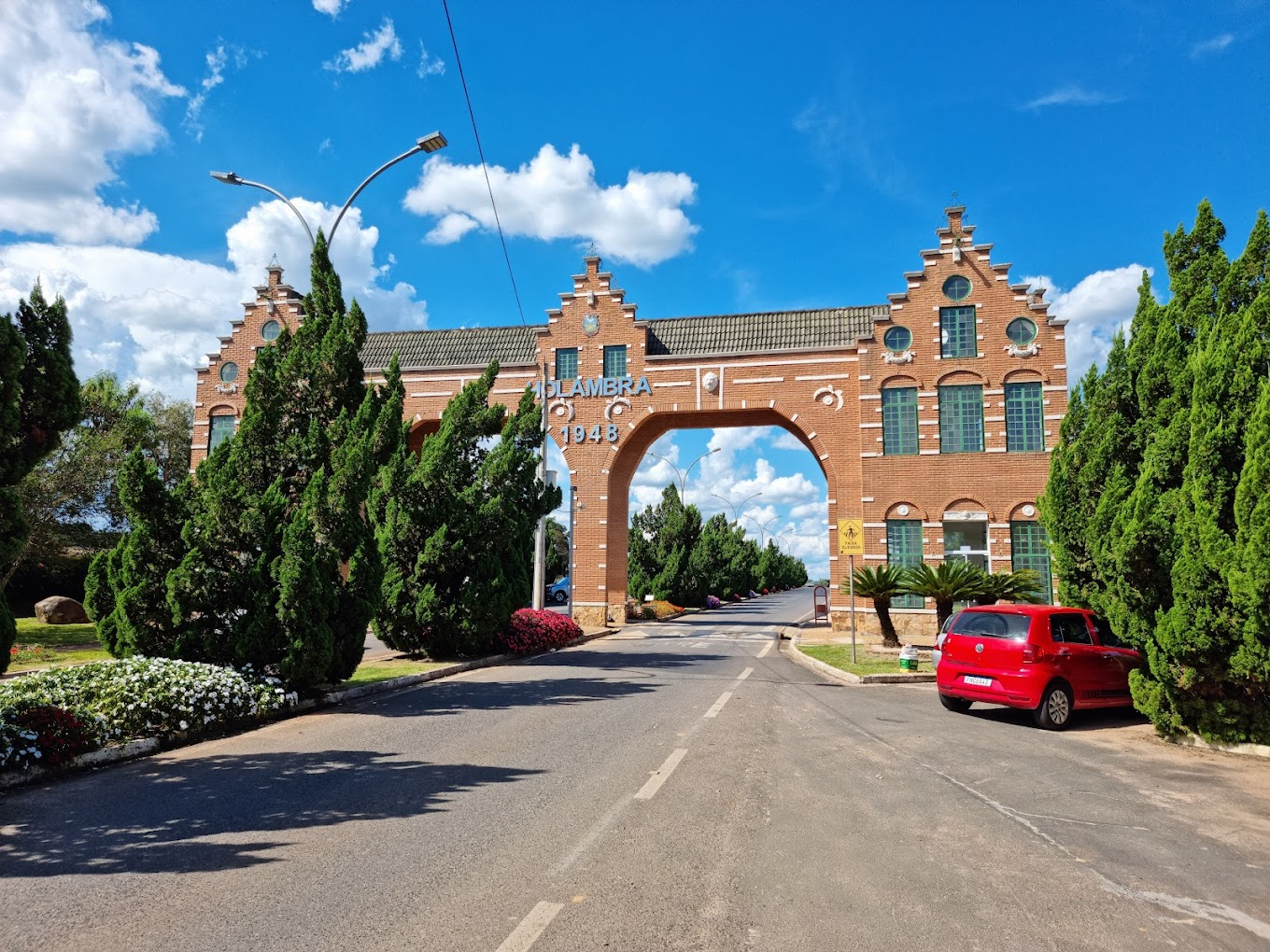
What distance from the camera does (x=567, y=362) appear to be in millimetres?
34594

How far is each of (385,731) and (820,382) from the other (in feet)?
81.7

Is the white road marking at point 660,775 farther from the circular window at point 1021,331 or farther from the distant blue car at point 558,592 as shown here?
the distant blue car at point 558,592

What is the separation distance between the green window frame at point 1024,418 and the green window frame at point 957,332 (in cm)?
187

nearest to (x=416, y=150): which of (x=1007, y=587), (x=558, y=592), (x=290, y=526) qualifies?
(x=290, y=526)

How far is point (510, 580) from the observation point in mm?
19125

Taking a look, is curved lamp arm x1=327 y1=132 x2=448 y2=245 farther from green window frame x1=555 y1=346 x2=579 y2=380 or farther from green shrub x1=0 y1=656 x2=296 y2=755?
green window frame x1=555 y1=346 x2=579 y2=380

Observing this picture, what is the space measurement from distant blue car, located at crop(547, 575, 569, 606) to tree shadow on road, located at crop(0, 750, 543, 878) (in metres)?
45.5

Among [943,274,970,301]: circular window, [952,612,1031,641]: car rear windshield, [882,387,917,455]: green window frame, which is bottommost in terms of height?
[952,612,1031,641]: car rear windshield

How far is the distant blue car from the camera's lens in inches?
2145

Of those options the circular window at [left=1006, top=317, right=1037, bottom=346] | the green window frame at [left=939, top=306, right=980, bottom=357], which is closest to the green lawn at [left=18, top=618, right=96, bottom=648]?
the green window frame at [left=939, top=306, right=980, bottom=357]

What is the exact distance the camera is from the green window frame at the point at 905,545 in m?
29.1

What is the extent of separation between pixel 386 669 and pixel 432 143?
392 inches

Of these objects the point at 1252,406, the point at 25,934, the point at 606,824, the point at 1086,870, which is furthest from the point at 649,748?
the point at 1252,406

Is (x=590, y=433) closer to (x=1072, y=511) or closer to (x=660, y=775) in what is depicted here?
(x=1072, y=511)
